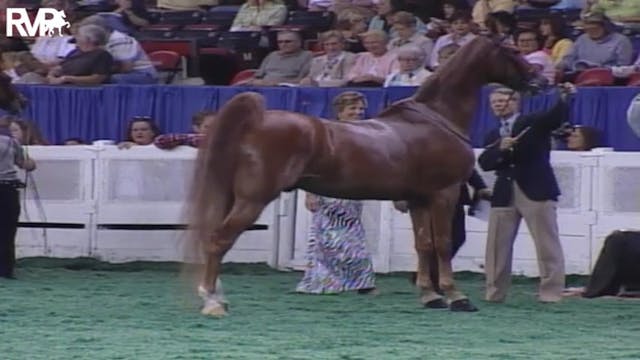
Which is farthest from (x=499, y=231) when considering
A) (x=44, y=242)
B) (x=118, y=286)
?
(x=44, y=242)

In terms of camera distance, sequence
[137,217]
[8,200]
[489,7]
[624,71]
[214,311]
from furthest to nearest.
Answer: [489,7] < [137,217] < [624,71] < [8,200] < [214,311]

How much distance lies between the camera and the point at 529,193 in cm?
1362

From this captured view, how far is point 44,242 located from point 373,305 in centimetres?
571

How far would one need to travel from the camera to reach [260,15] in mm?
21797

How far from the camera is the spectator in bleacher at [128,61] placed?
65.4ft

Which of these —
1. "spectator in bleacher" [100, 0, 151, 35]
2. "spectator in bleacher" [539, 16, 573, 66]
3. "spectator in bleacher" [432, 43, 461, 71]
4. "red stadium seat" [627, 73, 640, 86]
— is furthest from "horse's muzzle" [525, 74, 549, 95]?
"spectator in bleacher" [100, 0, 151, 35]

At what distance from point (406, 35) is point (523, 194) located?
613 centimetres

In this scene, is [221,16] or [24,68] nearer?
→ [24,68]

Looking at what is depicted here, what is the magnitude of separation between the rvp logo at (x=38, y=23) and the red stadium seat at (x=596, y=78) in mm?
7606

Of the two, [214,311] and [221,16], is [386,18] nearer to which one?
[221,16]

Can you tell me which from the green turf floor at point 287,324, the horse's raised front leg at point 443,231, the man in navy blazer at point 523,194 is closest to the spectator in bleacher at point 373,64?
the green turf floor at point 287,324

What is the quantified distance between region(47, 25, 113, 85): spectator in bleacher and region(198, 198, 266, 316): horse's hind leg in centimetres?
788

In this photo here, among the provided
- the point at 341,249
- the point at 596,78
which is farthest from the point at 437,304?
the point at 596,78

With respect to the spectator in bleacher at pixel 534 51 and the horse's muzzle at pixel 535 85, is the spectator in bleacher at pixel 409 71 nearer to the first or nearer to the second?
the spectator in bleacher at pixel 534 51
